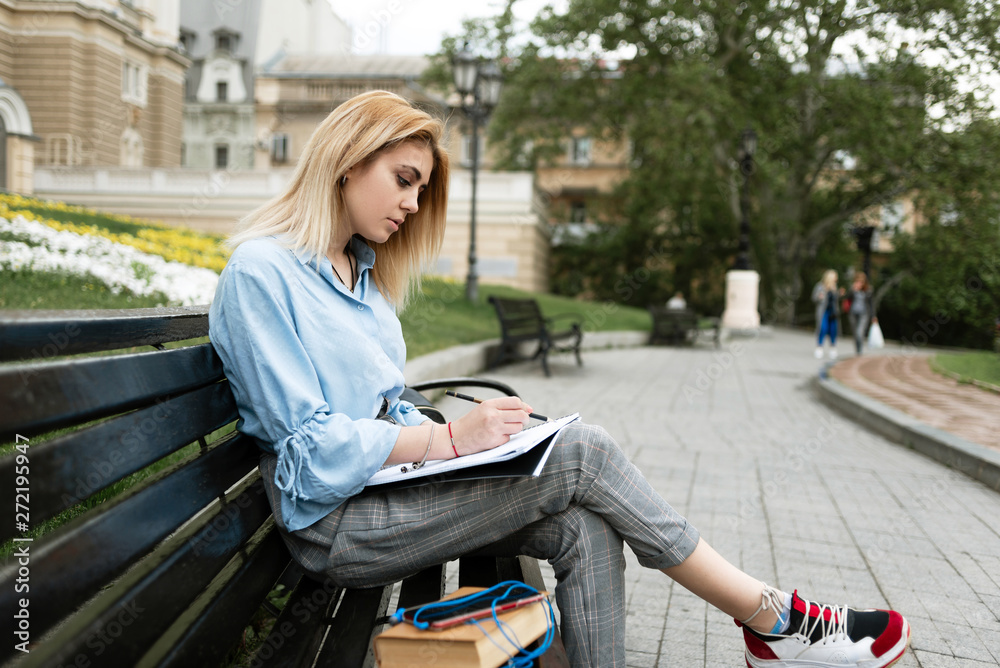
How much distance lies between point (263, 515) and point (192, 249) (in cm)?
1043

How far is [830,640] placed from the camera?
1.98 meters

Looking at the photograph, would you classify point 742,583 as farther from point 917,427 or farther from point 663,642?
point 917,427

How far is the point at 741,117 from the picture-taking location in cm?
2389

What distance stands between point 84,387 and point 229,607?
0.55 metres

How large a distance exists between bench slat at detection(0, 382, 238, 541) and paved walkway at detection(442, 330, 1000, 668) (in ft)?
5.55

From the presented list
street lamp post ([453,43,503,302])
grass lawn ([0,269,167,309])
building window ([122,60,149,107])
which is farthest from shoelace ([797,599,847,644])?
building window ([122,60,149,107])

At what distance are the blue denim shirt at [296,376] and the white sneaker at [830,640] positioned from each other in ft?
3.78

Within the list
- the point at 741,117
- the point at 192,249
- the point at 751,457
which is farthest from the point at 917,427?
the point at 741,117

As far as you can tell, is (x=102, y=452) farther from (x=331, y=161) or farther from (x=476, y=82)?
(x=476, y=82)

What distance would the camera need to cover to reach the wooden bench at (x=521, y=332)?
9883 mm

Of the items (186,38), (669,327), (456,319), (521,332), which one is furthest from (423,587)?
(186,38)

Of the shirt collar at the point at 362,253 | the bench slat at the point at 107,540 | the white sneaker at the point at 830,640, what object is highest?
the shirt collar at the point at 362,253

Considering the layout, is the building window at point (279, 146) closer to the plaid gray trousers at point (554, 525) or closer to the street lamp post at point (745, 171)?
the street lamp post at point (745, 171)

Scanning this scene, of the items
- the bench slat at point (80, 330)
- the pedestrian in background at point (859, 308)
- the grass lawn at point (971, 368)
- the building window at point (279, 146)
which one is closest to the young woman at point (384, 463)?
the bench slat at point (80, 330)
